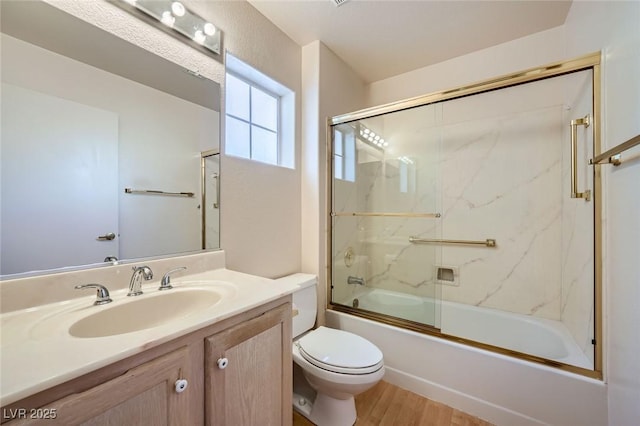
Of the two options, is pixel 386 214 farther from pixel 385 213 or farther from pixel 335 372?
pixel 335 372

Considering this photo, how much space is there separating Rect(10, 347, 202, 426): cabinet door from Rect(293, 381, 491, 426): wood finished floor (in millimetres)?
1005

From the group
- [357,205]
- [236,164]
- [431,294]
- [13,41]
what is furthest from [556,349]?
[13,41]

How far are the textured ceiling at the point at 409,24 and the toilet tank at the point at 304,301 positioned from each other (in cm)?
179

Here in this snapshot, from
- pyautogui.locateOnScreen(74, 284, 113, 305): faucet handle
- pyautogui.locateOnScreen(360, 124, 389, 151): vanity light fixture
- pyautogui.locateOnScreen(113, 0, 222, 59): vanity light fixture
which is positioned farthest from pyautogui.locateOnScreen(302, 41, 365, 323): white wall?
pyautogui.locateOnScreen(74, 284, 113, 305): faucet handle

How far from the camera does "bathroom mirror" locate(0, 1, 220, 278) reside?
32.4 inches

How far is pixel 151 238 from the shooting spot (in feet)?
3.72

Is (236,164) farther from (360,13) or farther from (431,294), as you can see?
(431,294)

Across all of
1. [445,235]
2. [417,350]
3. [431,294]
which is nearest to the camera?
[417,350]

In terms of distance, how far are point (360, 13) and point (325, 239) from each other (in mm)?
1587

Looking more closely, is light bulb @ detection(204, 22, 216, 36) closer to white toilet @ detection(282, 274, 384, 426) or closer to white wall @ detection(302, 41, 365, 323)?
white wall @ detection(302, 41, 365, 323)

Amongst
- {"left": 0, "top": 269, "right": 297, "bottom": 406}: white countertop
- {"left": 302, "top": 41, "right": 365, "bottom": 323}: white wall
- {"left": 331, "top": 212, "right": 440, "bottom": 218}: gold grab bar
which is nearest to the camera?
{"left": 0, "top": 269, "right": 297, "bottom": 406}: white countertop

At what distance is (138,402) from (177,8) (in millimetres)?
1606

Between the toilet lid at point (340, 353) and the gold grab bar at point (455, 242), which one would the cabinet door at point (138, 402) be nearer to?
the toilet lid at point (340, 353)

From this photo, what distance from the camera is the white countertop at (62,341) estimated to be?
18.6 inches
